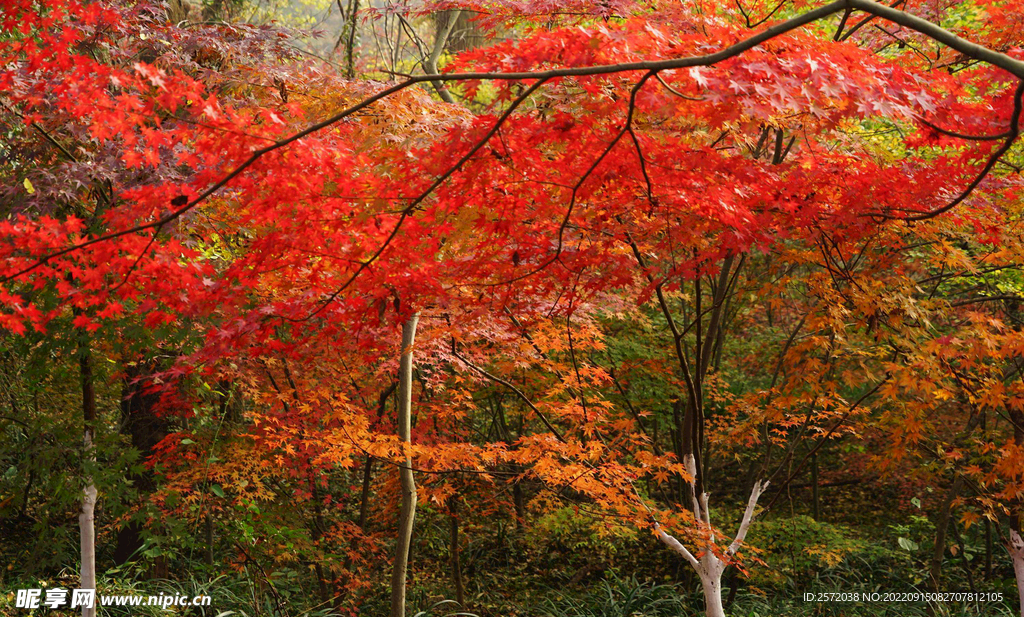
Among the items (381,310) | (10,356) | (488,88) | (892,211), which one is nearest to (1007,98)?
(892,211)

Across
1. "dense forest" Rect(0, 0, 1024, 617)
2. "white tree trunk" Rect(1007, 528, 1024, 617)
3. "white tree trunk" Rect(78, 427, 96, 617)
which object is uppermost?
"dense forest" Rect(0, 0, 1024, 617)

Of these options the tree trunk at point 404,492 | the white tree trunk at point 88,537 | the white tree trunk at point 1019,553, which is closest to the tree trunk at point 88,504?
the white tree trunk at point 88,537

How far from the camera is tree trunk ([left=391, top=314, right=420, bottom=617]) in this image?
207 inches

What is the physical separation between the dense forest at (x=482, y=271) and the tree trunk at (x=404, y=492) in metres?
0.03

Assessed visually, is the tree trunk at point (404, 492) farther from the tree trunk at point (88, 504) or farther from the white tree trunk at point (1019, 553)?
the white tree trunk at point (1019, 553)

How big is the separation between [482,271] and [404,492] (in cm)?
218

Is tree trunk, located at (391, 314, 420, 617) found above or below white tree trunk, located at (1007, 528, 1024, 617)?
above

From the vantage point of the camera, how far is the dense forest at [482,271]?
9.89 ft

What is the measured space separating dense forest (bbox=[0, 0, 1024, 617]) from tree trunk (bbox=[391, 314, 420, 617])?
3cm

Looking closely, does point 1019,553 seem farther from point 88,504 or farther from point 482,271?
point 88,504

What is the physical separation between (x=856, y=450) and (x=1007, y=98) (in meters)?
7.99

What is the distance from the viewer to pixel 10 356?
6.44 m

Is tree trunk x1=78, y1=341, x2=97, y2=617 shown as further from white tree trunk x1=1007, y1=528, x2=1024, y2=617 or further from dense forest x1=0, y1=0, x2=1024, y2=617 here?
white tree trunk x1=1007, y1=528, x2=1024, y2=617

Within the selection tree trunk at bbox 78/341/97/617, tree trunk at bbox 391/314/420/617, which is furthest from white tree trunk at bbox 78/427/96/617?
tree trunk at bbox 391/314/420/617
